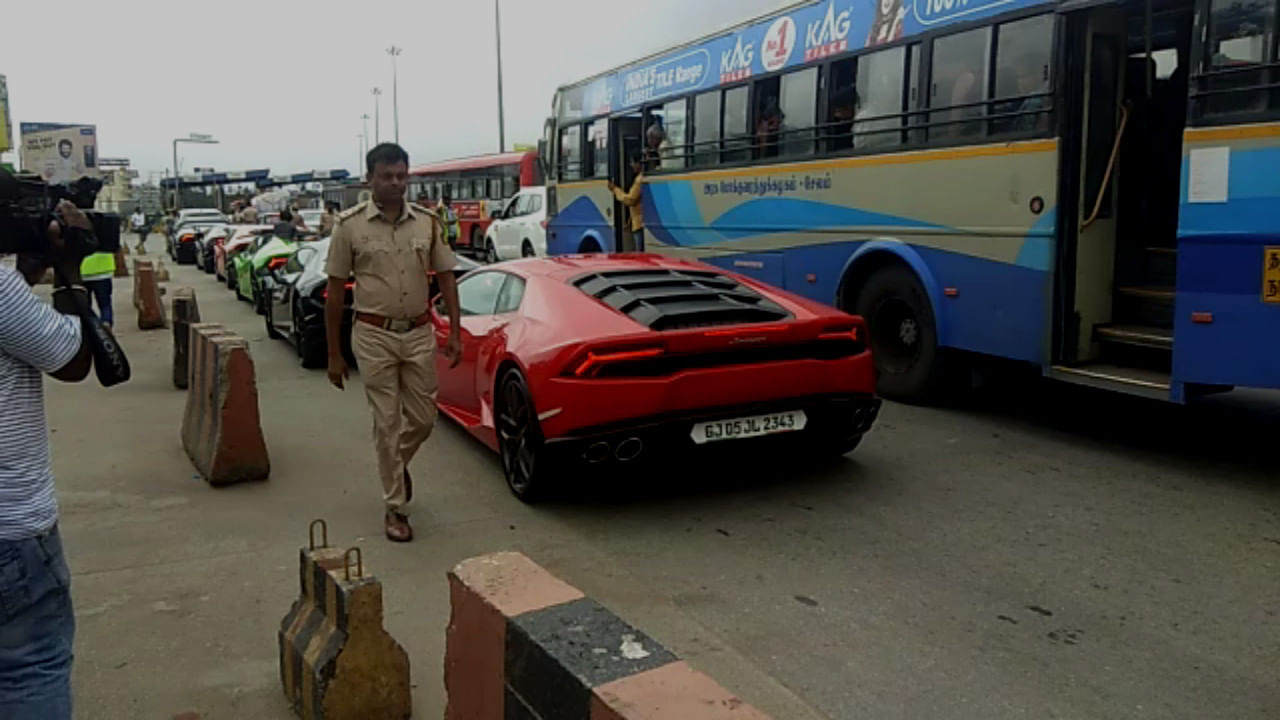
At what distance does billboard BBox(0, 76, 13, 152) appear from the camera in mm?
33959

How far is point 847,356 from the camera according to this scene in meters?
5.86

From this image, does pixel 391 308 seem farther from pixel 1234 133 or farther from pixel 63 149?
pixel 63 149

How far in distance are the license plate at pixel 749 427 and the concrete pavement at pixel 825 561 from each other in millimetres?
412

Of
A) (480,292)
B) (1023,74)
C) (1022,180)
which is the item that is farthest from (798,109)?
(480,292)

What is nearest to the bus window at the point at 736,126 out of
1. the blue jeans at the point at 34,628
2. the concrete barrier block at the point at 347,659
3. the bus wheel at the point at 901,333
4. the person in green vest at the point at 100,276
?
the bus wheel at the point at 901,333

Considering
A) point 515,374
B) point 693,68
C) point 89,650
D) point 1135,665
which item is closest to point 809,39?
point 693,68

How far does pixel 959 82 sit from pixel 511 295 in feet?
11.9

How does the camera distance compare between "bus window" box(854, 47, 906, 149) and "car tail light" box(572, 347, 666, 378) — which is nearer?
"car tail light" box(572, 347, 666, 378)

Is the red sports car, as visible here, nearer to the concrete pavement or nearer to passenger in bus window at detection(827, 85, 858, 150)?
the concrete pavement

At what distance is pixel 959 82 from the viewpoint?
7.57 meters

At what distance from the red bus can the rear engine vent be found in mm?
22791

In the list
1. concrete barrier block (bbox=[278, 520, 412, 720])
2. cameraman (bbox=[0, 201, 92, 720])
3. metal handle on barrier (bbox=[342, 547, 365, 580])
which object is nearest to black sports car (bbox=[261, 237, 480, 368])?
metal handle on barrier (bbox=[342, 547, 365, 580])

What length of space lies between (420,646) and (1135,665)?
2625 millimetres

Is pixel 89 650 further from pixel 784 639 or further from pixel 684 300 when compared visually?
pixel 684 300
